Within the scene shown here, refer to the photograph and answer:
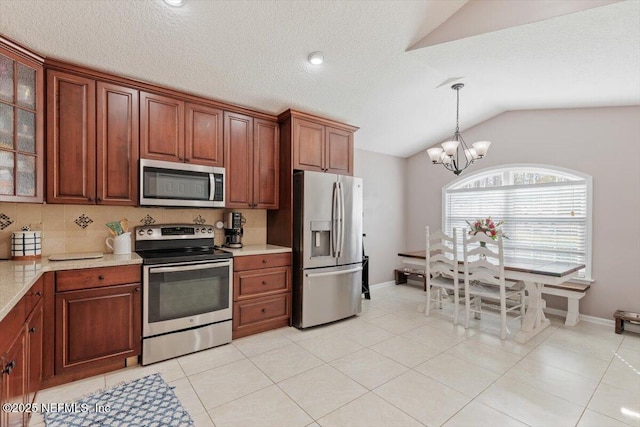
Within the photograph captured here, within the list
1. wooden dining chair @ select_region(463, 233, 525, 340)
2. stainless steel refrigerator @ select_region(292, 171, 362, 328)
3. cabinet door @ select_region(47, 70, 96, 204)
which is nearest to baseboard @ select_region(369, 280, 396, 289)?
stainless steel refrigerator @ select_region(292, 171, 362, 328)

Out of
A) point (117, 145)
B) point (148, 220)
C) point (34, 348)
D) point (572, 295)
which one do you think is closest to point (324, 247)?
point (148, 220)

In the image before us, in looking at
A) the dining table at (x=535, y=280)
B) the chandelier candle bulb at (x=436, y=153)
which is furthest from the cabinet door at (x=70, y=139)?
the dining table at (x=535, y=280)

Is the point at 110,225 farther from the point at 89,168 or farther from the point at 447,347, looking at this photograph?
the point at 447,347

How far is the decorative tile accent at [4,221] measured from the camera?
2.43 meters

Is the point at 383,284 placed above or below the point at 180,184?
below

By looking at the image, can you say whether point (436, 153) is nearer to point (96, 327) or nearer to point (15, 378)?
point (96, 327)

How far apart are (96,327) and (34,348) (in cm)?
47

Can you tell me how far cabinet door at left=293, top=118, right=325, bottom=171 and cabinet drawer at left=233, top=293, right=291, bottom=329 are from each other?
152cm

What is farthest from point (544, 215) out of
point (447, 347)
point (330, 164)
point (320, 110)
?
point (320, 110)

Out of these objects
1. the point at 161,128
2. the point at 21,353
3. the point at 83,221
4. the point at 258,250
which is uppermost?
the point at 161,128

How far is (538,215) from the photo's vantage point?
4242 millimetres

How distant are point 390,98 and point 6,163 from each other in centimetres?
357

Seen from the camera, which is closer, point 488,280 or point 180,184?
point 180,184

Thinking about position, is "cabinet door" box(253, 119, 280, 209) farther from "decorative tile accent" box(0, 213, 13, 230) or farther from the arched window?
the arched window
